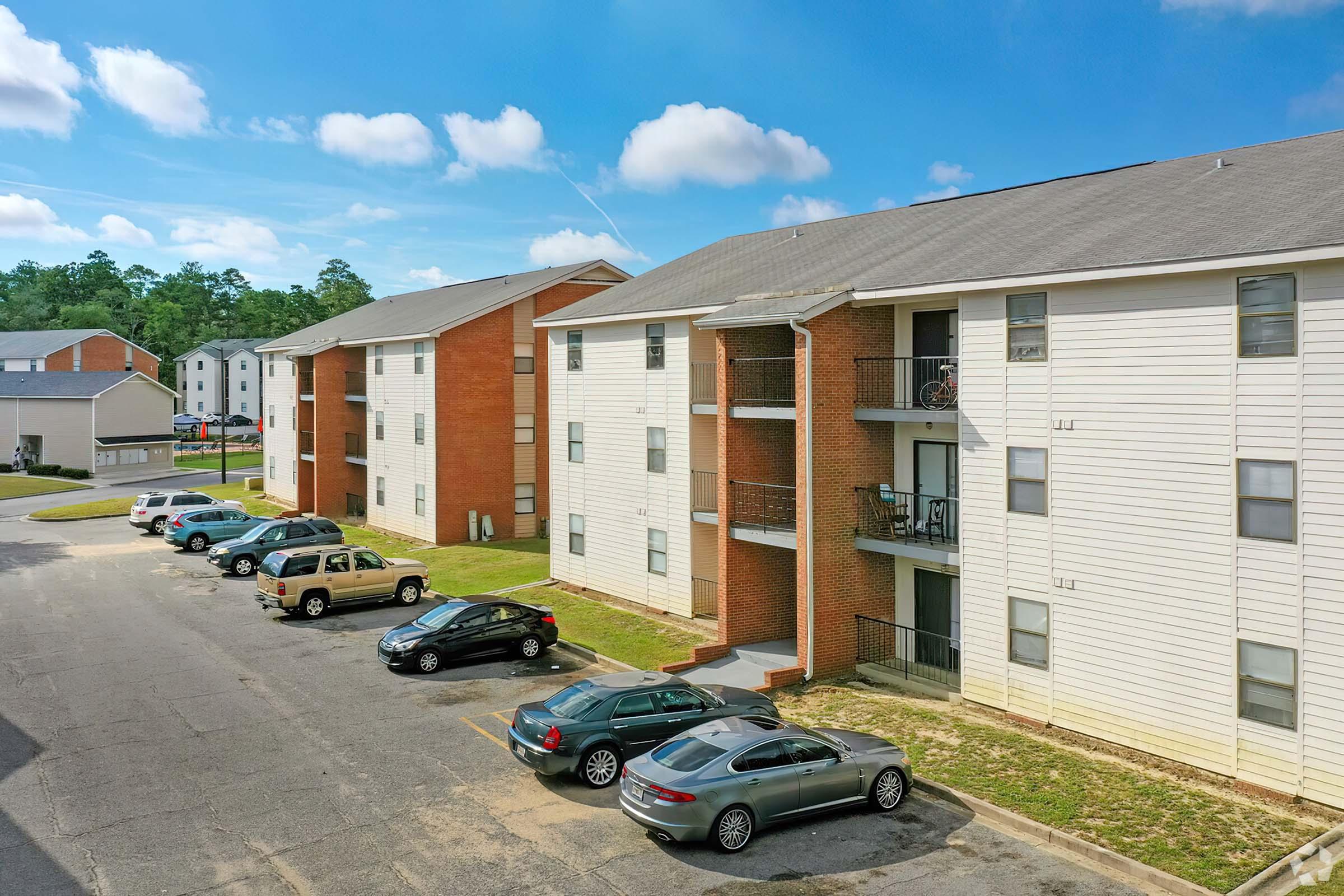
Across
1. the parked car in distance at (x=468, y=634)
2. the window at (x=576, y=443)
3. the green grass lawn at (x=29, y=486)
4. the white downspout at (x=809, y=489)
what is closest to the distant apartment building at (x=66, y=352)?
the green grass lawn at (x=29, y=486)

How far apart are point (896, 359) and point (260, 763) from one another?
14.1m

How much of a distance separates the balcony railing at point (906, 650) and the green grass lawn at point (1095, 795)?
2056 mm

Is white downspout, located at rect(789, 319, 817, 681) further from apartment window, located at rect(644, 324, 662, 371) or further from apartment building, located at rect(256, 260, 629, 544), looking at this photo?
apartment building, located at rect(256, 260, 629, 544)

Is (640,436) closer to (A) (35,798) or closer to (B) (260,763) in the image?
(B) (260,763)

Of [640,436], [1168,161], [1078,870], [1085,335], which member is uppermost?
[1168,161]

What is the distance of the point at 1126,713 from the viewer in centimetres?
1548

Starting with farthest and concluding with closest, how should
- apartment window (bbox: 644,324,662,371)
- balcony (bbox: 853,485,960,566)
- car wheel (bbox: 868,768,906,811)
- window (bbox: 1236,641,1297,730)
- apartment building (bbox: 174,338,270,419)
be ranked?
apartment building (bbox: 174,338,270,419) < apartment window (bbox: 644,324,662,371) < balcony (bbox: 853,485,960,566) < window (bbox: 1236,641,1297,730) < car wheel (bbox: 868,768,906,811)

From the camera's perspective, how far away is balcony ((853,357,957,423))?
19.1m

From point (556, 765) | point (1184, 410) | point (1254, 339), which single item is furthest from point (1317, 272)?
point (556, 765)

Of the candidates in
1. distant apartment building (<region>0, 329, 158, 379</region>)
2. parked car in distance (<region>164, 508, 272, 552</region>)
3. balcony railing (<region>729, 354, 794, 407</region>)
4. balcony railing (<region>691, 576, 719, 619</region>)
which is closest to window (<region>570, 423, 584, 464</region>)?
balcony railing (<region>691, 576, 719, 619</region>)

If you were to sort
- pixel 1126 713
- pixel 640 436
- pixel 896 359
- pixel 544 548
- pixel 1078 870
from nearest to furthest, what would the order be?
1. pixel 1078 870
2. pixel 1126 713
3. pixel 896 359
4. pixel 640 436
5. pixel 544 548

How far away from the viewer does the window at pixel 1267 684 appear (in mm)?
13562

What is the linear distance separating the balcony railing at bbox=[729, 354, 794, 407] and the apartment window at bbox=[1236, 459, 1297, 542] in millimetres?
9808

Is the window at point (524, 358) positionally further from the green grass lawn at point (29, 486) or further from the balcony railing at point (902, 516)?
the green grass lawn at point (29, 486)
